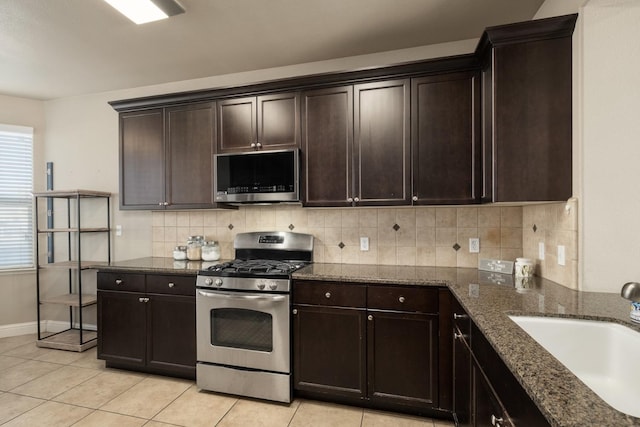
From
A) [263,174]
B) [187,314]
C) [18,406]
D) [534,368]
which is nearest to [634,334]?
[534,368]

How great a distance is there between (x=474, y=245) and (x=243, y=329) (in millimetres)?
1898

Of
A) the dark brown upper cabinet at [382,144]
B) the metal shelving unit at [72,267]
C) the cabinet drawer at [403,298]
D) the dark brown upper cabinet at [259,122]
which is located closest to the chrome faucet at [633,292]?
the cabinet drawer at [403,298]

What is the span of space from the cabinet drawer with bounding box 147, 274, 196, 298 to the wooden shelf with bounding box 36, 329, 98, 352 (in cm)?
131

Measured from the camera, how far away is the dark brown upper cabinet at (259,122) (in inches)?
98.7

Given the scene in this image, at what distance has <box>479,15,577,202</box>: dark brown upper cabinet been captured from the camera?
174 centimetres

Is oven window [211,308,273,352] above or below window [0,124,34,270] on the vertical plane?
below

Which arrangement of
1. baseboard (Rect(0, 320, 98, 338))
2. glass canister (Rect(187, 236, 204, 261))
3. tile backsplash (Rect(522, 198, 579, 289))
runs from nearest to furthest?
tile backsplash (Rect(522, 198, 579, 289))
glass canister (Rect(187, 236, 204, 261))
baseboard (Rect(0, 320, 98, 338))

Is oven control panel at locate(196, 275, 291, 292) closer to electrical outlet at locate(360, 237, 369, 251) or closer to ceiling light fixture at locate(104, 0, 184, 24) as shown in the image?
electrical outlet at locate(360, 237, 369, 251)

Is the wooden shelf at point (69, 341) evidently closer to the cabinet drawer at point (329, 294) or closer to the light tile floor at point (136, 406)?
the light tile floor at point (136, 406)

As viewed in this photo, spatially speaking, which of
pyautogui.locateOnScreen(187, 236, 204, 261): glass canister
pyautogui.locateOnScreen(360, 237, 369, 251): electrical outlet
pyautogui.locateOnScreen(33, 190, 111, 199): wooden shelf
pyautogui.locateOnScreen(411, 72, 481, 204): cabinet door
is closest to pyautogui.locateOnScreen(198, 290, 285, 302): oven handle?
pyautogui.locateOnScreen(187, 236, 204, 261): glass canister

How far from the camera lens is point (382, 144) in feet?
7.59

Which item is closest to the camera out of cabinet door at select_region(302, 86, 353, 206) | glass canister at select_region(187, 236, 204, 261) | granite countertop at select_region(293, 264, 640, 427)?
granite countertop at select_region(293, 264, 640, 427)

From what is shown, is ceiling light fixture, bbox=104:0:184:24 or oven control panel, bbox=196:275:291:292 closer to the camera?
ceiling light fixture, bbox=104:0:184:24

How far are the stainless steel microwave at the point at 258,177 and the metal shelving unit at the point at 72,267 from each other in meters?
1.58
